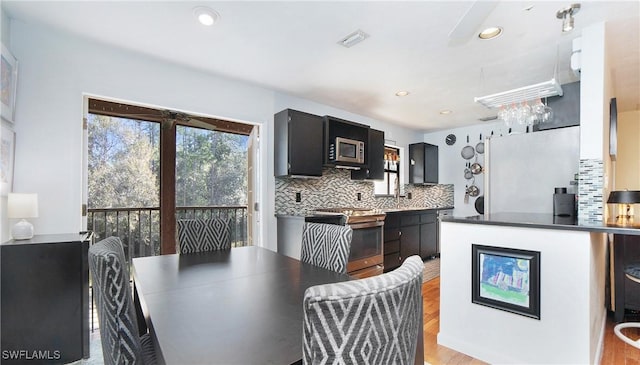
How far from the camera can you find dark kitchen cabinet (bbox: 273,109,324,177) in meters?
3.52

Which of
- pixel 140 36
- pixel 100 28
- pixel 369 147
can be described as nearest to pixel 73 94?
pixel 100 28

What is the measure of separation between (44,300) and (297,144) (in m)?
2.57

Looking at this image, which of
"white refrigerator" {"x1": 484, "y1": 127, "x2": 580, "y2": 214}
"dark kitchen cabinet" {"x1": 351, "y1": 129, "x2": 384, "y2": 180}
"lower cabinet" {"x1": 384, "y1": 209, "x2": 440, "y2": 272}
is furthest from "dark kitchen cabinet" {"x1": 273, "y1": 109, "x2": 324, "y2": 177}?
"white refrigerator" {"x1": 484, "y1": 127, "x2": 580, "y2": 214}

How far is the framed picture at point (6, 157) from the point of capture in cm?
194

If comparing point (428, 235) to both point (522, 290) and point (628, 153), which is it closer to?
point (628, 153)

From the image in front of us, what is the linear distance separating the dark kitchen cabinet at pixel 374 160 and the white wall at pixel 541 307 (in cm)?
237

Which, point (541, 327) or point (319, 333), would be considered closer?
point (319, 333)

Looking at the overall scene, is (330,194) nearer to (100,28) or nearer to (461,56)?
(461,56)

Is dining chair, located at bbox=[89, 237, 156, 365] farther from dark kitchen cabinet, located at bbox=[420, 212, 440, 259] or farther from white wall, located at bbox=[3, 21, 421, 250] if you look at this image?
dark kitchen cabinet, located at bbox=[420, 212, 440, 259]

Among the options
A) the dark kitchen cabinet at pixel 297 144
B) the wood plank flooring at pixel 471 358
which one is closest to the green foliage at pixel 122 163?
the dark kitchen cabinet at pixel 297 144

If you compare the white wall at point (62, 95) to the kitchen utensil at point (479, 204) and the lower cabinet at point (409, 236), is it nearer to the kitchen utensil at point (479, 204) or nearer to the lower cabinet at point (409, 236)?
the lower cabinet at point (409, 236)

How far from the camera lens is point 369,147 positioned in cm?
457

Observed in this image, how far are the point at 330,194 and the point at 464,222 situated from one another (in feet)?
7.99

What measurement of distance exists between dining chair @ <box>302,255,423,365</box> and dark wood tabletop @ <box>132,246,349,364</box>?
0.72ft
